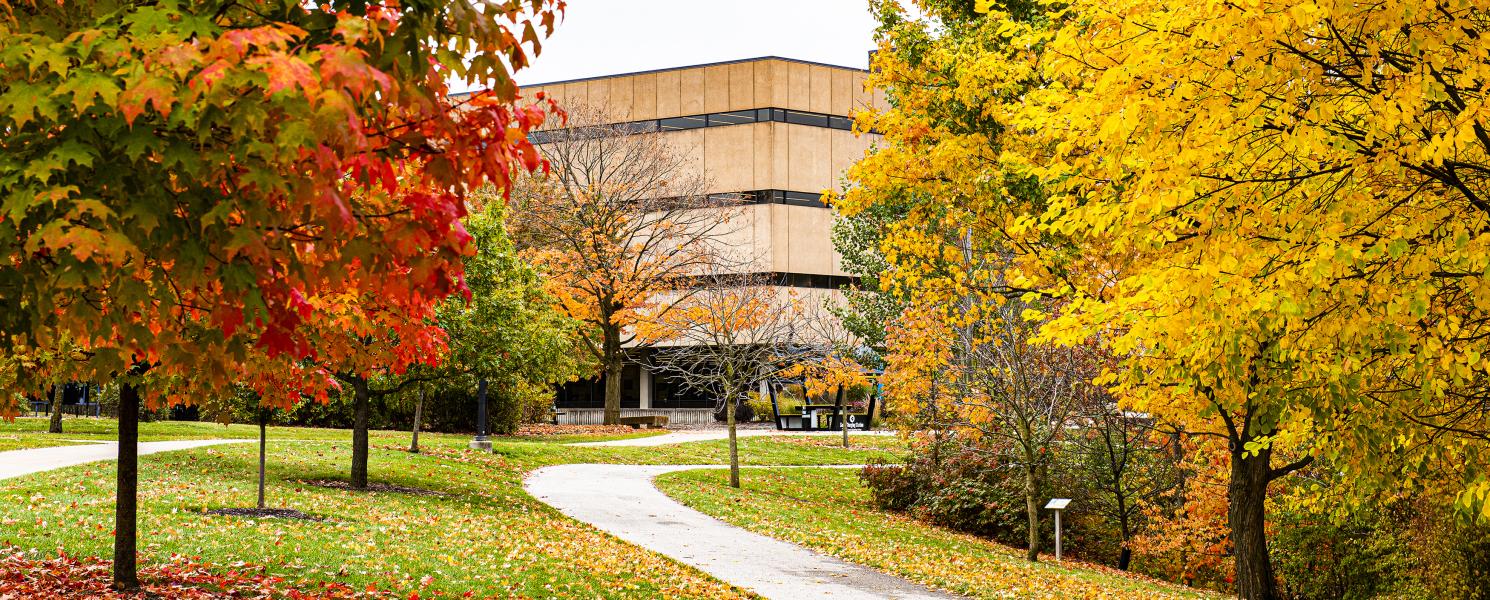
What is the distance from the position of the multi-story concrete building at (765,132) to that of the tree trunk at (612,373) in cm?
814

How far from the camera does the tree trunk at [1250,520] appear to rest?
499 inches

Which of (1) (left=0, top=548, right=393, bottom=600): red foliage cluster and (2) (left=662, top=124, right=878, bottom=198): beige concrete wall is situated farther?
(2) (left=662, top=124, right=878, bottom=198): beige concrete wall

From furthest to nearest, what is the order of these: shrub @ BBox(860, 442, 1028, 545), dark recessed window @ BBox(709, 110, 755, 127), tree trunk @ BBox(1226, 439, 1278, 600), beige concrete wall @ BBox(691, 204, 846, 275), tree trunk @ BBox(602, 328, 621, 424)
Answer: dark recessed window @ BBox(709, 110, 755, 127)
beige concrete wall @ BBox(691, 204, 846, 275)
tree trunk @ BBox(602, 328, 621, 424)
shrub @ BBox(860, 442, 1028, 545)
tree trunk @ BBox(1226, 439, 1278, 600)

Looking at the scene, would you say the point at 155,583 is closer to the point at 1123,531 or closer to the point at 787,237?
the point at 1123,531

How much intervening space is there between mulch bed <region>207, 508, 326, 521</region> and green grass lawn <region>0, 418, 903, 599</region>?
0.76 ft

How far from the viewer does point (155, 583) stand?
361 inches

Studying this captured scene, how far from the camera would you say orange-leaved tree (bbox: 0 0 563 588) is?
323cm

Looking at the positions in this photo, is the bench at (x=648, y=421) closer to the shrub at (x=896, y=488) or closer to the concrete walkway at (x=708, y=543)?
the concrete walkway at (x=708, y=543)

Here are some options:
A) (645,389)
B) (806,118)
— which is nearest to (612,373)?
(645,389)

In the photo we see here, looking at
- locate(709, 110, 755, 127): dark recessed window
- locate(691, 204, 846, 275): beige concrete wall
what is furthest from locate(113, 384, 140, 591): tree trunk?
locate(709, 110, 755, 127): dark recessed window

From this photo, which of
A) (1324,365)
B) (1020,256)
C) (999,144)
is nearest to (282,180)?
(1324,365)

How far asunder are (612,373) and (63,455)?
2260 centimetres

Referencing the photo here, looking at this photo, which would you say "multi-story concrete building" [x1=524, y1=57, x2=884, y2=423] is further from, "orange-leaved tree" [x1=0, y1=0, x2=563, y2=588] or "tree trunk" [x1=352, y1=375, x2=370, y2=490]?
"orange-leaved tree" [x1=0, y1=0, x2=563, y2=588]

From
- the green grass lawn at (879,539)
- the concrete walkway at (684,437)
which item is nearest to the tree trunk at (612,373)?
the concrete walkway at (684,437)
